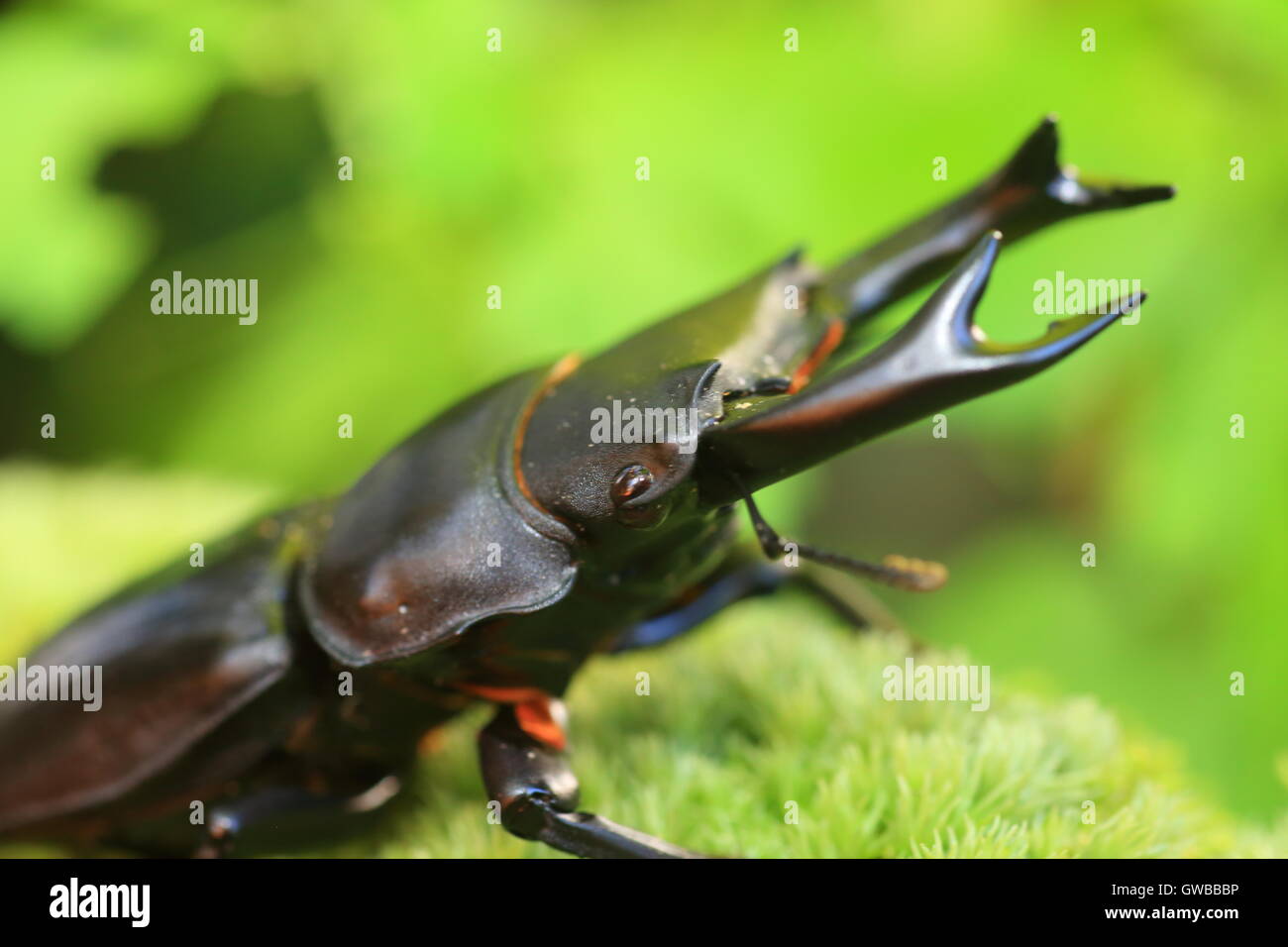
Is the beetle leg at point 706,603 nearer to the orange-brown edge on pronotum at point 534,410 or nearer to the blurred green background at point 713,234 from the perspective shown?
the orange-brown edge on pronotum at point 534,410

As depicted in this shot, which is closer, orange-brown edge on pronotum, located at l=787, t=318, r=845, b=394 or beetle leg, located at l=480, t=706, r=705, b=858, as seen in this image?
beetle leg, located at l=480, t=706, r=705, b=858

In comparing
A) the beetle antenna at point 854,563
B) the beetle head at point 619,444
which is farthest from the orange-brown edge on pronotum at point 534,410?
the beetle antenna at point 854,563

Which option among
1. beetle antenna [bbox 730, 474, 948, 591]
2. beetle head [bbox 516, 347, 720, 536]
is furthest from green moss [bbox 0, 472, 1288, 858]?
beetle head [bbox 516, 347, 720, 536]

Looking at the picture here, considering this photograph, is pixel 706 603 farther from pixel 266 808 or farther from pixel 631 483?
pixel 266 808

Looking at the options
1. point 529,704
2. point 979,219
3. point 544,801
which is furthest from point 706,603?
point 979,219

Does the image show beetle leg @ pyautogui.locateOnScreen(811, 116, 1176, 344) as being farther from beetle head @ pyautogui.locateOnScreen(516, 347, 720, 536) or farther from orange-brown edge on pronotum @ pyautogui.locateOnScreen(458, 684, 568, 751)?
orange-brown edge on pronotum @ pyautogui.locateOnScreen(458, 684, 568, 751)

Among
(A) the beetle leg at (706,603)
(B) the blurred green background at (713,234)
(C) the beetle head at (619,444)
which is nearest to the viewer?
(C) the beetle head at (619,444)
